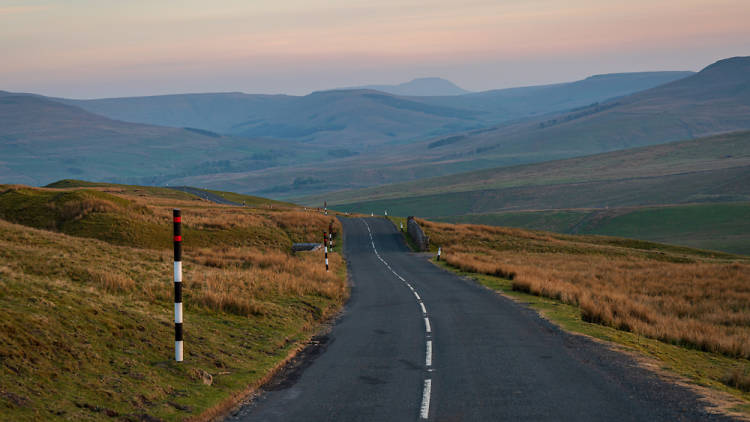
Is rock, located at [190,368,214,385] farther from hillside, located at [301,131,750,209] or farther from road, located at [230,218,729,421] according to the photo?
hillside, located at [301,131,750,209]

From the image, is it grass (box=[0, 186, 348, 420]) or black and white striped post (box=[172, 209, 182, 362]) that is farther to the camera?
black and white striped post (box=[172, 209, 182, 362])

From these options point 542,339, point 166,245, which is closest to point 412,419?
point 542,339

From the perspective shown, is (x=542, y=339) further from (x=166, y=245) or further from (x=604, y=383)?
(x=166, y=245)

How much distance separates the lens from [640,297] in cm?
2686

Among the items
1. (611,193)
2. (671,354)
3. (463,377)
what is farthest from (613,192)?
(463,377)

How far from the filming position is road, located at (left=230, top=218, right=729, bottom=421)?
370 inches

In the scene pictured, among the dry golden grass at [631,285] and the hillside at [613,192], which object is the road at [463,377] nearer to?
the dry golden grass at [631,285]

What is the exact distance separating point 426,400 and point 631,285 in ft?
78.6

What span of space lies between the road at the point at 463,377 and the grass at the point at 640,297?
5.43 feet

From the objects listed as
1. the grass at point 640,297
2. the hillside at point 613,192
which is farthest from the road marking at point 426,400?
the hillside at point 613,192

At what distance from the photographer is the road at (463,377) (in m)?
9.41

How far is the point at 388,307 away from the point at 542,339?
680 centimetres

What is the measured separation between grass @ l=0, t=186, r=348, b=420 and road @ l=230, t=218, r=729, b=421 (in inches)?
41.6

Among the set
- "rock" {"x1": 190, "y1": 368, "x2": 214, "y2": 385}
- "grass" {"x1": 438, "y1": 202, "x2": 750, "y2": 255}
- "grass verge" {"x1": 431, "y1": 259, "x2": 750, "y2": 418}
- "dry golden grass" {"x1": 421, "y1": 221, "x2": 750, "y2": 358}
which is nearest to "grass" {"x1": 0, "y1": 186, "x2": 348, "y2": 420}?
"rock" {"x1": 190, "y1": 368, "x2": 214, "y2": 385}
